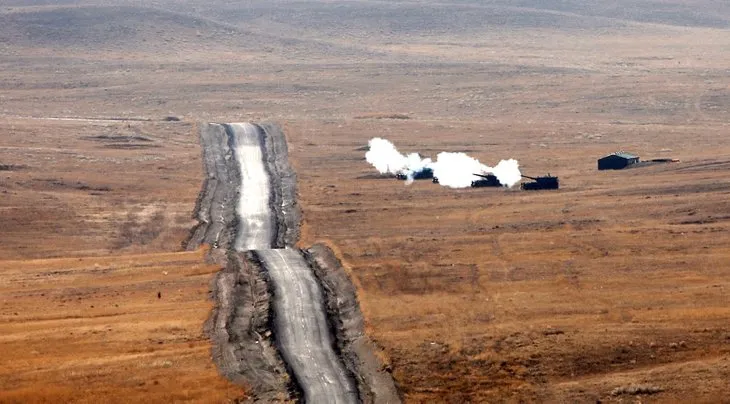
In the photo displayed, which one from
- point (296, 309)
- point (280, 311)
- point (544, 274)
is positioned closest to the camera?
point (280, 311)

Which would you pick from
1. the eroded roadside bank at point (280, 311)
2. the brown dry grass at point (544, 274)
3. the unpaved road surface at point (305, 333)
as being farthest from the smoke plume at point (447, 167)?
the unpaved road surface at point (305, 333)

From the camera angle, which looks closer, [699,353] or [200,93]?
[699,353]

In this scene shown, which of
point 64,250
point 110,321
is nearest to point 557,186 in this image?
point 64,250

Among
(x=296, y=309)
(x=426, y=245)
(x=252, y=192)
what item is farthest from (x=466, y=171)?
(x=296, y=309)

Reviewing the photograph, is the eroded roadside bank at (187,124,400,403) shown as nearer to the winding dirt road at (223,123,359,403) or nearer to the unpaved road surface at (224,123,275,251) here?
the winding dirt road at (223,123,359,403)

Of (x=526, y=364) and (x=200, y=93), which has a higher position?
(x=200, y=93)

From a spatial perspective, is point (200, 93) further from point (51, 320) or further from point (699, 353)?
point (699, 353)

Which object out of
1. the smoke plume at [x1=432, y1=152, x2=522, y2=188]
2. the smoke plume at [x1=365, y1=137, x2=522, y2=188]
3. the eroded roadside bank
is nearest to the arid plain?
the eroded roadside bank

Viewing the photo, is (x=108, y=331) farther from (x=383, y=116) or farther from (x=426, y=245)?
(x=383, y=116)
